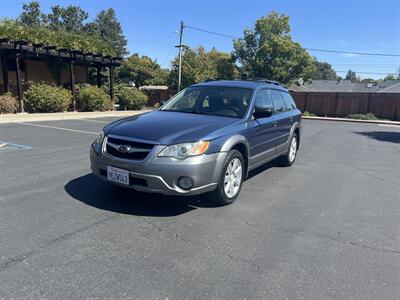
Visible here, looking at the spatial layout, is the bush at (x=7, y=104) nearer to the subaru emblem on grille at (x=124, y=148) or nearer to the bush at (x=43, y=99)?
the bush at (x=43, y=99)

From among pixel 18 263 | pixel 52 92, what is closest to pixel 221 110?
pixel 18 263

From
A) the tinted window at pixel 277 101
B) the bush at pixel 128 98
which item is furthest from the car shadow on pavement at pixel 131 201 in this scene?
the bush at pixel 128 98

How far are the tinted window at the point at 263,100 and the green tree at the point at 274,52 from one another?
33.8m

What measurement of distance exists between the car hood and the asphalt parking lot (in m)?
0.95

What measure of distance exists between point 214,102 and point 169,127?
1.35 metres

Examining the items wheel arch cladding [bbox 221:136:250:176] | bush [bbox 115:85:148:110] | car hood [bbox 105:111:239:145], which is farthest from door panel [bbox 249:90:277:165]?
bush [bbox 115:85:148:110]

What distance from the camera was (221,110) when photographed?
5371mm

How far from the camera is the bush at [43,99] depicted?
17156 millimetres

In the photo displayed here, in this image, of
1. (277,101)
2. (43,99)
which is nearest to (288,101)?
(277,101)

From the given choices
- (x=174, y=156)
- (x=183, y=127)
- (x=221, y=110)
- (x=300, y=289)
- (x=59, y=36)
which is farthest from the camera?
(x=59, y=36)

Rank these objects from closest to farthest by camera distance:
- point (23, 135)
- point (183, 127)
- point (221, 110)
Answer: point (183, 127) < point (221, 110) < point (23, 135)

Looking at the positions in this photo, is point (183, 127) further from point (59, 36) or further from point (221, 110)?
point (59, 36)

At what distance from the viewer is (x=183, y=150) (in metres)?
4.11

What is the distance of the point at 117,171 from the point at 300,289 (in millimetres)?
2484
